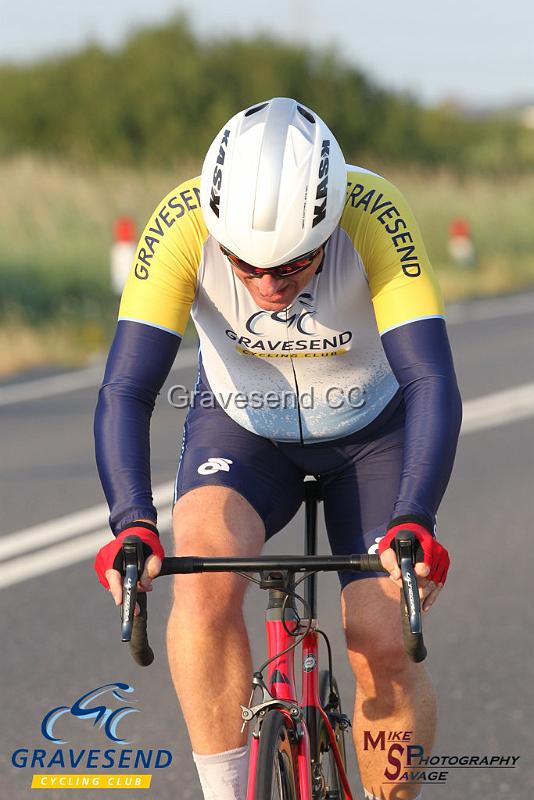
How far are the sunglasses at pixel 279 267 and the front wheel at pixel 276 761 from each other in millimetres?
1014

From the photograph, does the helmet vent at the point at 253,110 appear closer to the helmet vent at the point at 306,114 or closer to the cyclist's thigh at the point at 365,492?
the helmet vent at the point at 306,114

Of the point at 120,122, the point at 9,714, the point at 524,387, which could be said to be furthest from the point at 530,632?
the point at 120,122

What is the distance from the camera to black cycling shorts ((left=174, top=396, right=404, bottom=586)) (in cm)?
377

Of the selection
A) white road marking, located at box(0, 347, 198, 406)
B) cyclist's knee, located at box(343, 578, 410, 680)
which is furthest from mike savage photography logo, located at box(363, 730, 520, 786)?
white road marking, located at box(0, 347, 198, 406)

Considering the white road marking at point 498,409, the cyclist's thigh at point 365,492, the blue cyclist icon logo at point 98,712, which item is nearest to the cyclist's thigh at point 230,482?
the cyclist's thigh at point 365,492

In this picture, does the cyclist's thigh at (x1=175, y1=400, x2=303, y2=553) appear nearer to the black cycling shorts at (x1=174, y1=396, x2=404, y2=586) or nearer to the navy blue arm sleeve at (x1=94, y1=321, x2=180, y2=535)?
the black cycling shorts at (x1=174, y1=396, x2=404, y2=586)

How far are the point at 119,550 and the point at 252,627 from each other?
3.02 metres

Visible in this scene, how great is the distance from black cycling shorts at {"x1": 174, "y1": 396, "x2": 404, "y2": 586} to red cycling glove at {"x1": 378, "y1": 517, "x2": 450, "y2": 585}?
1.89 feet

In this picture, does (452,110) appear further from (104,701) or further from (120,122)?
(104,701)

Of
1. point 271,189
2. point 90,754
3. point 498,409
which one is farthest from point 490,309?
point 271,189

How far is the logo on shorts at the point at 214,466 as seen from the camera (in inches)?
148

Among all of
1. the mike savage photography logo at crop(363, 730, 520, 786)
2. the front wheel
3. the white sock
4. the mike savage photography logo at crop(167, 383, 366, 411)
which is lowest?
the front wheel

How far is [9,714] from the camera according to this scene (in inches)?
197

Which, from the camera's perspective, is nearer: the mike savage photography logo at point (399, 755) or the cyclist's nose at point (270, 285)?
the cyclist's nose at point (270, 285)
